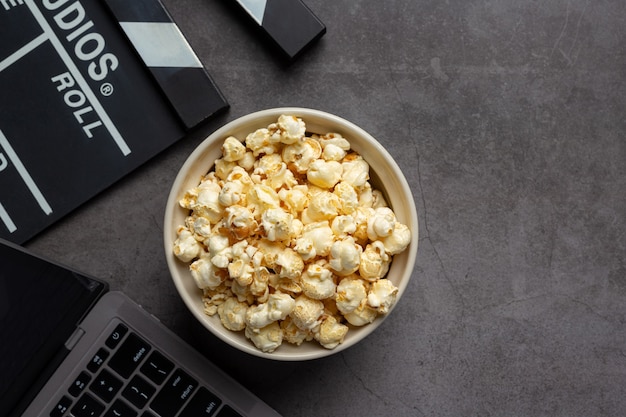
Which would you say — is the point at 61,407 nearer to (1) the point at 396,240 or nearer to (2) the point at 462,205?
(1) the point at 396,240

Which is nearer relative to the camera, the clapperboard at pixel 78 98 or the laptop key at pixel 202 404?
the laptop key at pixel 202 404

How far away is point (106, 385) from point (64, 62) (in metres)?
0.48

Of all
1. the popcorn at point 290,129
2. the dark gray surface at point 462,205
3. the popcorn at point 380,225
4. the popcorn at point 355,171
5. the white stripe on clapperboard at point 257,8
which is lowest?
the dark gray surface at point 462,205

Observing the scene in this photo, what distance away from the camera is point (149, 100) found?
3.20 feet

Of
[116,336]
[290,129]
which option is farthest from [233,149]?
[116,336]

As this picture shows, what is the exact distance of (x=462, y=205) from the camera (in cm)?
99

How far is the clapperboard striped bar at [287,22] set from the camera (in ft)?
3.17

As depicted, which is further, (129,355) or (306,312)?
(129,355)

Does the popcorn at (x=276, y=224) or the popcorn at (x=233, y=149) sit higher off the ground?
the popcorn at (x=233, y=149)

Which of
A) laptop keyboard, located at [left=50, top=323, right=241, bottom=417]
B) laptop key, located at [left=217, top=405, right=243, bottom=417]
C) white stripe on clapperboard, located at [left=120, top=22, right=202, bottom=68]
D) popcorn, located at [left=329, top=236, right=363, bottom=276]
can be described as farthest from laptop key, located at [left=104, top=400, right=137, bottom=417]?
white stripe on clapperboard, located at [left=120, top=22, right=202, bottom=68]

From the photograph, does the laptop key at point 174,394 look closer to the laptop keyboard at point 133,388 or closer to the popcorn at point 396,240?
the laptop keyboard at point 133,388

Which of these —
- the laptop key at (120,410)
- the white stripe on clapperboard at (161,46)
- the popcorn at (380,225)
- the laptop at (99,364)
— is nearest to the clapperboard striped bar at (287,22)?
the white stripe on clapperboard at (161,46)

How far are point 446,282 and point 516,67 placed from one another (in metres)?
0.35

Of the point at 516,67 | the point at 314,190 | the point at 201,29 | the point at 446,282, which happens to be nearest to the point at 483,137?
the point at 516,67
